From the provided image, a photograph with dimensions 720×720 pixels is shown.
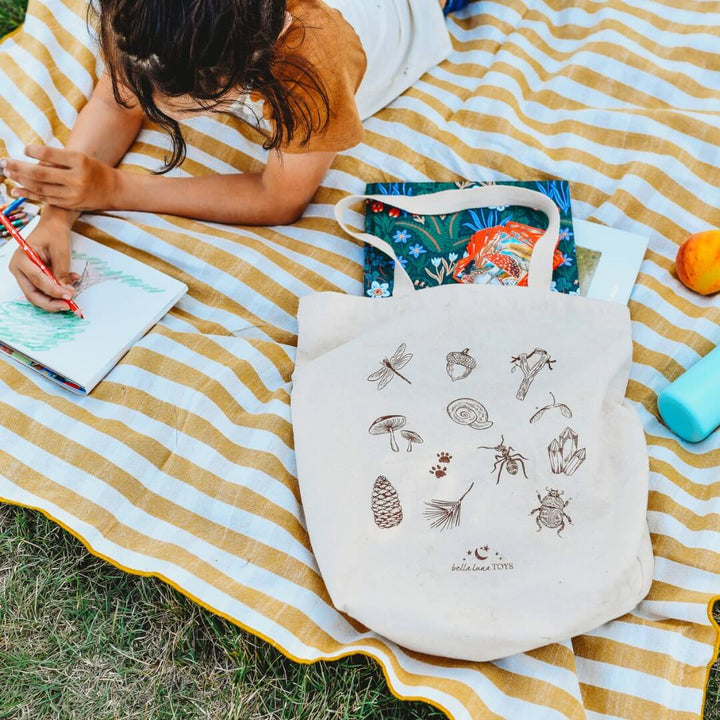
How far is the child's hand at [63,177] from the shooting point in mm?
1243

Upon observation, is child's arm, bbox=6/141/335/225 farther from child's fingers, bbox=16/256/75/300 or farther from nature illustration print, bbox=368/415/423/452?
nature illustration print, bbox=368/415/423/452

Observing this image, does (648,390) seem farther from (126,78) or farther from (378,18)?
(126,78)

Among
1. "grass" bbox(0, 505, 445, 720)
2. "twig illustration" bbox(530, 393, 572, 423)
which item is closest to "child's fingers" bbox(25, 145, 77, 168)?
"grass" bbox(0, 505, 445, 720)

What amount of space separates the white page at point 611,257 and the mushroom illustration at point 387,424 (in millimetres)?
437

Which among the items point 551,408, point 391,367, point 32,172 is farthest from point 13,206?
point 551,408

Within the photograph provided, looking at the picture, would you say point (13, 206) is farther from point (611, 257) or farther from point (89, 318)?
point (611, 257)

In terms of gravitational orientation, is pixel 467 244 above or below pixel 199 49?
below

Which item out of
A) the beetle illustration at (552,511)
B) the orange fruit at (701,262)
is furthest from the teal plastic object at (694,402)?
the beetle illustration at (552,511)

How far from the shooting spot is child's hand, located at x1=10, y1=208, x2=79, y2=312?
4.09ft

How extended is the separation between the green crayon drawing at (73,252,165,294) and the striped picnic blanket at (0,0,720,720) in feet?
0.20

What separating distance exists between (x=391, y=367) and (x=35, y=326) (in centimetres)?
57

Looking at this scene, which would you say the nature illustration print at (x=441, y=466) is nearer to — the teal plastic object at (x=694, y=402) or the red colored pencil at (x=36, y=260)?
the teal plastic object at (x=694, y=402)

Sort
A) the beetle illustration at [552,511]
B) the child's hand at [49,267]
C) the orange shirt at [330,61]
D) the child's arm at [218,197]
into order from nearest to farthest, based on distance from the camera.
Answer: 1. the beetle illustration at [552,511]
2. the orange shirt at [330,61]
3. the child's hand at [49,267]
4. the child's arm at [218,197]

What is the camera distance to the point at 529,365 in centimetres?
110
